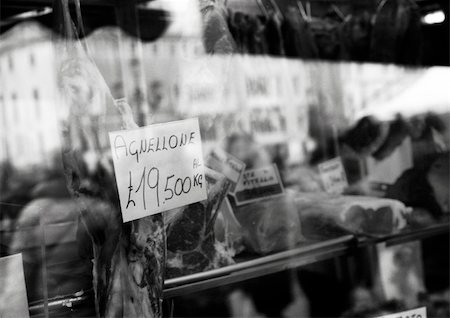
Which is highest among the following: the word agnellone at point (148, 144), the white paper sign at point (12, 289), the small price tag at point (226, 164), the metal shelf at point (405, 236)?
the word agnellone at point (148, 144)

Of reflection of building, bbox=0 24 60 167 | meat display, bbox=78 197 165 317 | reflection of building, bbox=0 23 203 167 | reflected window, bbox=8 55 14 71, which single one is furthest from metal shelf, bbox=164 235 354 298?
reflected window, bbox=8 55 14 71

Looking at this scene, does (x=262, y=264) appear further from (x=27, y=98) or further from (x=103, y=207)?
(x=27, y=98)

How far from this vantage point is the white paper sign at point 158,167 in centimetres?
115

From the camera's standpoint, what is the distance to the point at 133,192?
1151 mm

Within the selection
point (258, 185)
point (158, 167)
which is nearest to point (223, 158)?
point (258, 185)

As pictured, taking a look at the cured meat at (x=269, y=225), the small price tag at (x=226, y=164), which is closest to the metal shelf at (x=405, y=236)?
the cured meat at (x=269, y=225)

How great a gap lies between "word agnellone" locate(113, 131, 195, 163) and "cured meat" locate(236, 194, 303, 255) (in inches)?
18.7

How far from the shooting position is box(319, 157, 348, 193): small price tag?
1.98 m

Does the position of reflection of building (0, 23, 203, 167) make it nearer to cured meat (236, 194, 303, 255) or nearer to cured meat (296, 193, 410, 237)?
cured meat (236, 194, 303, 255)

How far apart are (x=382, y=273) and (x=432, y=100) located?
2.16 ft

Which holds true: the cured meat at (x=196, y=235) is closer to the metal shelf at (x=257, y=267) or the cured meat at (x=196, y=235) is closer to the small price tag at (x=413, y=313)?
the metal shelf at (x=257, y=267)

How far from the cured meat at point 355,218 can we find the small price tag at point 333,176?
0.55 feet

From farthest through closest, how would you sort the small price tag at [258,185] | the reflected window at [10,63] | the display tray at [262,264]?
1. the small price tag at [258,185]
2. the reflected window at [10,63]
3. the display tray at [262,264]

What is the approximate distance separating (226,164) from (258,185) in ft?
0.58
